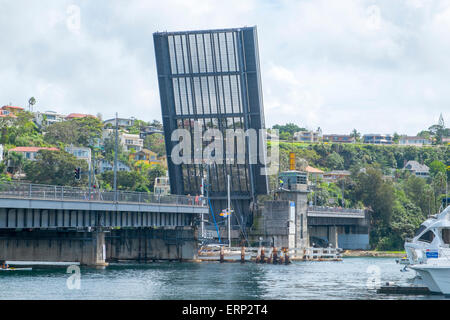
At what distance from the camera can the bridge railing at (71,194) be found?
4836cm

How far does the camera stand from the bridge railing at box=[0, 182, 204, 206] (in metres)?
48.4

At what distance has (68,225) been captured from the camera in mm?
55125

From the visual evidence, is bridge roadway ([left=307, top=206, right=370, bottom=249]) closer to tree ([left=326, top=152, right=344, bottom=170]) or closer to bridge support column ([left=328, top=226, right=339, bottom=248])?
bridge support column ([left=328, top=226, right=339, bottom=248])

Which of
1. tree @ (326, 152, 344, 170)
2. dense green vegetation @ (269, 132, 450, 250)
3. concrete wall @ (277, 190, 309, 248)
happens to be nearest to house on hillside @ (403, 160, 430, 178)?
tree @ (326, 152, 344, 170)

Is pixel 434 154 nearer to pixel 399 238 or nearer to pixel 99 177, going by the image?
pixel 399 238

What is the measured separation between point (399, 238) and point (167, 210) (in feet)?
176

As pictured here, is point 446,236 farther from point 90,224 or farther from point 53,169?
point 53,169

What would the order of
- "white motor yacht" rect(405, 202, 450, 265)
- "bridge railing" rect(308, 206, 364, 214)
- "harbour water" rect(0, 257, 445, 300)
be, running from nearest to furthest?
1. "white motor yacht" rect(405, 202, 450, 265)
2. "harbour water" rect(0, 257, 445, 300)
3. "bridge railing" rect(308, 206, 364, 214)

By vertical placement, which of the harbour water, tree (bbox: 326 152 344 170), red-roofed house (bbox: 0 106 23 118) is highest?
red-roofed house (bbox: 0 106 23 118)

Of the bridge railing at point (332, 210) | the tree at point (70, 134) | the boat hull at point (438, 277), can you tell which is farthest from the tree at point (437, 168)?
the boat hull at point (438, 277)

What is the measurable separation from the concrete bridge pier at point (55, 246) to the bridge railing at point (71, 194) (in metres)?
2.92

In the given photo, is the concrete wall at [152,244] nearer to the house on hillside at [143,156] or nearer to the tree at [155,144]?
the house on hillside at [143,156]
